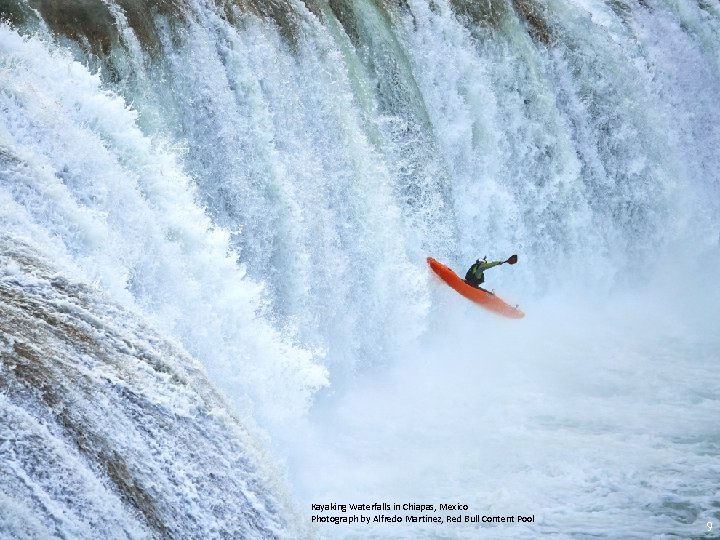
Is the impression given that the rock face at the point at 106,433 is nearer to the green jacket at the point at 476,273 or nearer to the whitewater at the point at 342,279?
the whitewater at the point at 342,279

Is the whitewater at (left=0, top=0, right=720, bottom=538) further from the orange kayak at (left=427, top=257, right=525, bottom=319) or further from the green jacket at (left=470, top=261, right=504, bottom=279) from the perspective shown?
the green jacket at (left=470, top=261, right=504, bottom=279)

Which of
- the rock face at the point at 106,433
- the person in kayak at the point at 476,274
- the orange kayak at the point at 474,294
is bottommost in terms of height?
the rock face at the point at 106,433

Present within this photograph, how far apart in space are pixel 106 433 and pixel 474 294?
8006 mm

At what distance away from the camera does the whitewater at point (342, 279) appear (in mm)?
5836

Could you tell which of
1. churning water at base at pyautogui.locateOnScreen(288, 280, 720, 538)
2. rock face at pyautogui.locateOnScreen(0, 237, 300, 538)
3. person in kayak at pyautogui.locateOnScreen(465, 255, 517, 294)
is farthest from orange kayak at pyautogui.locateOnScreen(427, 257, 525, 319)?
rock face at pyautogui.locateOnScreen(0, 237, 300, 538)

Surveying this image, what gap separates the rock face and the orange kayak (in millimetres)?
6158

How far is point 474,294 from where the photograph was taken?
1289 centimetres

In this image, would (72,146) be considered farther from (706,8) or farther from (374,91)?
(706,8)

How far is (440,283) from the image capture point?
12.7 metres

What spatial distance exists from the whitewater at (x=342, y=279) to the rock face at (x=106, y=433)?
0.02m

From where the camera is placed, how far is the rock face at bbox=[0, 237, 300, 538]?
4.89 metres

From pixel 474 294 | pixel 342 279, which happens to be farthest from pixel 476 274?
pixel 342 279

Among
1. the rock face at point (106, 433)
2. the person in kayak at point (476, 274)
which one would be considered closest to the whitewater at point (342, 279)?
the rock face at point (106, 433)

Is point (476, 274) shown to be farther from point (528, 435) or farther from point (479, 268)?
point (528, 435)
